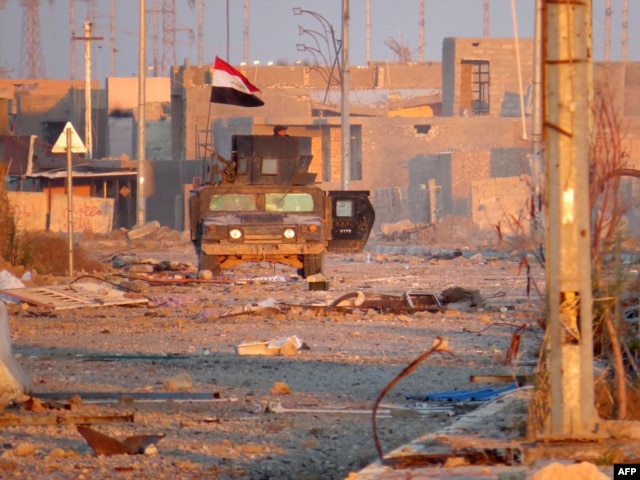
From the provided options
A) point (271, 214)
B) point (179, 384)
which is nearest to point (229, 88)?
point (271, 214)

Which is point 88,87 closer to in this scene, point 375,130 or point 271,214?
point 375,130

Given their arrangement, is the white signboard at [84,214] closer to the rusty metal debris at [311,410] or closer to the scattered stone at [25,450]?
the rusty metal debris at [311,410]

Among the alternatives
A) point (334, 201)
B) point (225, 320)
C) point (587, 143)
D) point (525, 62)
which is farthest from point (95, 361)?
point (525, 62)

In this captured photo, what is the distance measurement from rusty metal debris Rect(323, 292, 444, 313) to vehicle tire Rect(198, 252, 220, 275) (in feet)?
13.6

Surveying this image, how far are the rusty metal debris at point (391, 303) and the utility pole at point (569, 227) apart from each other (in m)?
7.94

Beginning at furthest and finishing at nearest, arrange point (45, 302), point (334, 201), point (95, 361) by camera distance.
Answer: point (334, 201), point (45, 302), point (95, 361)

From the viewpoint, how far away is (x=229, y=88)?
24.8 meters

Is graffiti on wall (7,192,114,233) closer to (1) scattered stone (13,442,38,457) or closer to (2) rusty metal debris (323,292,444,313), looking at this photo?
(2) rusty metal debris (323,292,444,313)

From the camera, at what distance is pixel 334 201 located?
1870cm

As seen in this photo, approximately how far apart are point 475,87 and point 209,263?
37.6m

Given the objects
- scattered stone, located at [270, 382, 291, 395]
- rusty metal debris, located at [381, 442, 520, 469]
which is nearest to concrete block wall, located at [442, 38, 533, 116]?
scattered stone, located at [270, 382, 291, 395]

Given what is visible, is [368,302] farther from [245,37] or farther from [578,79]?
[245,37]

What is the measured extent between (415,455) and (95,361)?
188 inches

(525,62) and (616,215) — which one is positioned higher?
(525,62)
